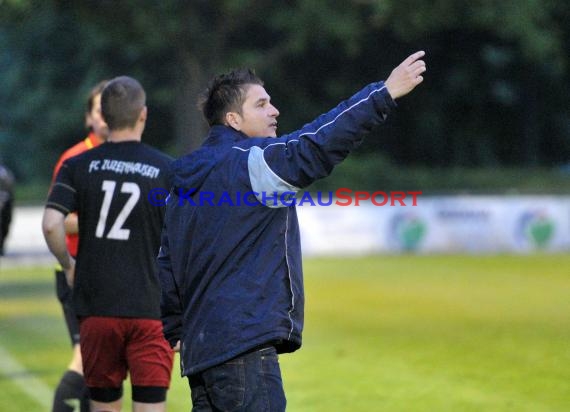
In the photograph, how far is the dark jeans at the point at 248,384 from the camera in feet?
A: 16.2

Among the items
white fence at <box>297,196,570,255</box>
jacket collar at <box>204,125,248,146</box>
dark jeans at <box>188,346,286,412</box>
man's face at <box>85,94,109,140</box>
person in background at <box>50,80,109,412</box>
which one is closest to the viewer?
dark jeans at <box>188,346,286,412</box>

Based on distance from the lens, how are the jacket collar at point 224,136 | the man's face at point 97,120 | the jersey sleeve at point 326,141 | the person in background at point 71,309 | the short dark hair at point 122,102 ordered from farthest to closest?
1. the man's face at point 97,120
2. the person in background at point 71,309
3. the short dark hair at point 122,102
4. the jacket collar at point 224,136
5. the jersey sleeve at point 326,141

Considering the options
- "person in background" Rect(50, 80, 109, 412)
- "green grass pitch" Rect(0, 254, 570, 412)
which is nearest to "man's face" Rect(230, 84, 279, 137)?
"person in background" Rect(50, 80, 109, 412)

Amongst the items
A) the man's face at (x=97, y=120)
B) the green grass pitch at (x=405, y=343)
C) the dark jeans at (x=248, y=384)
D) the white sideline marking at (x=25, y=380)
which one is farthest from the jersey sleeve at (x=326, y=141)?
the white sideline marking at (x=25, y=380)

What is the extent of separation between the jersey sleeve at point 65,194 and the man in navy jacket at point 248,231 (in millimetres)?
1621

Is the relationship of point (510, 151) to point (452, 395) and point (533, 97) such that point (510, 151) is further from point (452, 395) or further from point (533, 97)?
point (452, 395)

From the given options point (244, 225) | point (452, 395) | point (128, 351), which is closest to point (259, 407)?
point (244, 225)

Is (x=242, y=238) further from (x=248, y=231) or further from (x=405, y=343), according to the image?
(x=405, y=343)

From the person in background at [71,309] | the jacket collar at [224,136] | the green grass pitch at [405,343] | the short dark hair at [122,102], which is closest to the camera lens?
the jacket collar at [224,136]

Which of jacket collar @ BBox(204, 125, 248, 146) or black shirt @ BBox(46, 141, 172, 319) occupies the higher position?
jacket collar @ BBox(204, 125, 248, 146)

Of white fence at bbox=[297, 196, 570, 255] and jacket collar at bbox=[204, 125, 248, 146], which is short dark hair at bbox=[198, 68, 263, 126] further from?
white fence at bbox=[297, 196, 570, 255]

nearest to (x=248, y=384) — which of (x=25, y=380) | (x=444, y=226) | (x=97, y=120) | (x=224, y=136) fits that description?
(x=224, y=136)

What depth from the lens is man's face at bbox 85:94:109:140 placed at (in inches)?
324

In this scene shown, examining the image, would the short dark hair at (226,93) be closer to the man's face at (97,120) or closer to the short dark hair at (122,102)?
the short dark hair at (122,102)
